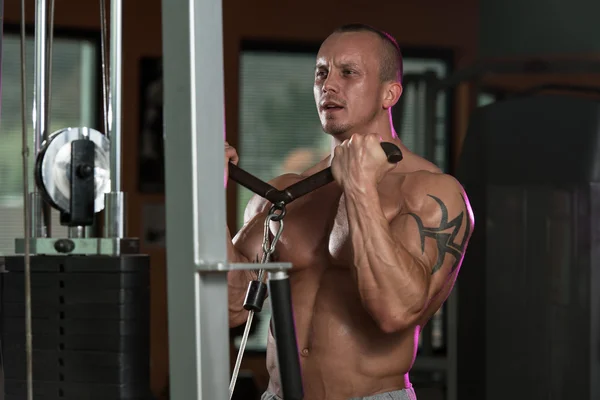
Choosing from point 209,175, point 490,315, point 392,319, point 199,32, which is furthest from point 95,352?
point 490,315

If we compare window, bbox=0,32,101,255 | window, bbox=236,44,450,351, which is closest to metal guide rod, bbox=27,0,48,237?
window, bbox=0,32,101,255

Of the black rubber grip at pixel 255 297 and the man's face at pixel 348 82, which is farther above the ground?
the man's face at pixel 348 82

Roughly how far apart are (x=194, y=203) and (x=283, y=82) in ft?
13.8

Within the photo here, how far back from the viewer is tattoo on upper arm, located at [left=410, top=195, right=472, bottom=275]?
1606mm

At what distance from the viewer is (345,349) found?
1.69 m

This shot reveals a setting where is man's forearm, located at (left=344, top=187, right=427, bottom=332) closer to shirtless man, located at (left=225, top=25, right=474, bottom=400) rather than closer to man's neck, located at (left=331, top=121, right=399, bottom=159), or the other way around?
shirtless man, located at (left=225, top=25, right=474, bottom=400)

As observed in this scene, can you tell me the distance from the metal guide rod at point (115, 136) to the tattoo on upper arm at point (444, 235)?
713 mm

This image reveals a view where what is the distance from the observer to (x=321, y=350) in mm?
1702

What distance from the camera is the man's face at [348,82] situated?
1.74 m

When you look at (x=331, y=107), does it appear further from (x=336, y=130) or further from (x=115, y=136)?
(x=115, y=136)

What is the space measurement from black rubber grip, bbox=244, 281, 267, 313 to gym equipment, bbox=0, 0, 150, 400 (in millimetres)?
242

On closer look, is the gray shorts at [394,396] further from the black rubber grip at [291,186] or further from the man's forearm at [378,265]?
the black rubber grip at [291,186]

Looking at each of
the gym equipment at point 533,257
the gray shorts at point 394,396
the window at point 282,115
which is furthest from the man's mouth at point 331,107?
the window at point 282,115

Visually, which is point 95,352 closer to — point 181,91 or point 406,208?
point 181,91
